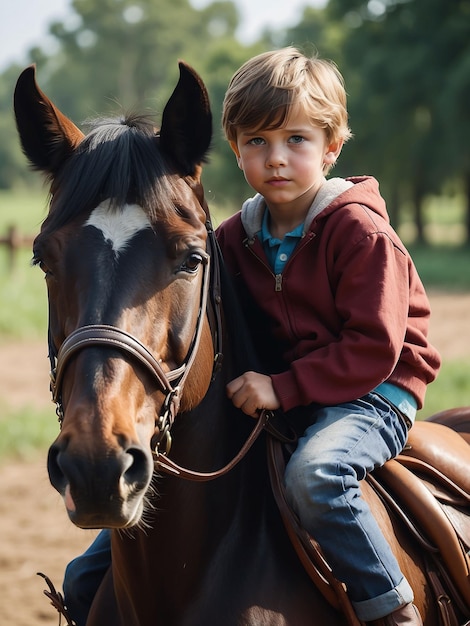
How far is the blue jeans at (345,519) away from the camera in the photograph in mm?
2365

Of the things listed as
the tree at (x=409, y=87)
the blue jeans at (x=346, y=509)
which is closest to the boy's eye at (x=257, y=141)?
the blue jeans at (x=346, y=509)

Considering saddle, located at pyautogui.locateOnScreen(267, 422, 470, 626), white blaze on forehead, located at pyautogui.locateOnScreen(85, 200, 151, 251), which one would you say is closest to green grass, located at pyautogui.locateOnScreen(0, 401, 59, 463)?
saddle, located at pyautogui.locateOnScreen(267, 422, 470, 626)

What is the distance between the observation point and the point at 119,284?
6.93ft

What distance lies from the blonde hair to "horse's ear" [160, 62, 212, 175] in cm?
26

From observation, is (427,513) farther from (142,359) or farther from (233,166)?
(233,166)

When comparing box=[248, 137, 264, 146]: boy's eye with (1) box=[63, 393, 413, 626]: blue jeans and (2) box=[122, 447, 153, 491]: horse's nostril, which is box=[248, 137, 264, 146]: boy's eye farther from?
(2) box=[122, 447, 153, 491]: horse's nostril

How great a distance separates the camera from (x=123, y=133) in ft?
7.86

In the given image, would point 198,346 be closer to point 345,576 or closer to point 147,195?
point 147,195

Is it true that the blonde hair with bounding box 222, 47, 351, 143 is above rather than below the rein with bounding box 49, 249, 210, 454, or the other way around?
above

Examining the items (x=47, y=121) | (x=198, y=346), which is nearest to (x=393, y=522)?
(x=198, y=346)

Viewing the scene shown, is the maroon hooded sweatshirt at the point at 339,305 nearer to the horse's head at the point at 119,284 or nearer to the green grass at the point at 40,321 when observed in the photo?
the horse's head at the point at 119,284

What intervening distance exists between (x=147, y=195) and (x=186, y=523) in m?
1.00

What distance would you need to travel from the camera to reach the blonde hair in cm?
260

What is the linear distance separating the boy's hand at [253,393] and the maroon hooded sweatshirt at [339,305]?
0.11 ft
